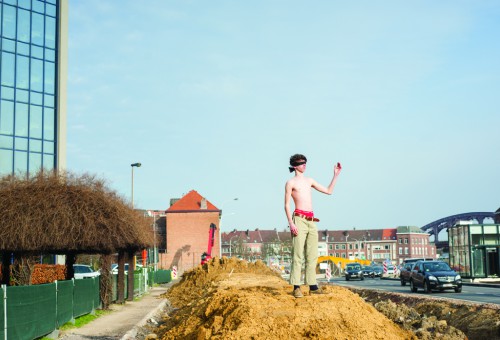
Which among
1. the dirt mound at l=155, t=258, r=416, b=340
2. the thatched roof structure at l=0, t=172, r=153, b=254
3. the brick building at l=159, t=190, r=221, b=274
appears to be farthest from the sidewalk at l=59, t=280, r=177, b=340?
the brick building at l=159, t=190, r=221, b=274

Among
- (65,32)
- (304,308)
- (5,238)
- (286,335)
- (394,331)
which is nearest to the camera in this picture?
(286,335)

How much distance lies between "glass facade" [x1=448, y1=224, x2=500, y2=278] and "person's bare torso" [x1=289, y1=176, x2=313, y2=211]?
4065cm

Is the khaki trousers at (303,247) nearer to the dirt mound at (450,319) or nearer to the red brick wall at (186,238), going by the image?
the dirt mound at (450,319)

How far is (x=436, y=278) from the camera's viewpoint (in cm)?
3316

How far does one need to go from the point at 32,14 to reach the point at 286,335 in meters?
47.2

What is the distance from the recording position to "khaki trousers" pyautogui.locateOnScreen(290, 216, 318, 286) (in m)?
9.65

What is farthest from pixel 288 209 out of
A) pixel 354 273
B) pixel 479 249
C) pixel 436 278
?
pixel 354 273

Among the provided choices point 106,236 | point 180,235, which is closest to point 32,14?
point 106,236

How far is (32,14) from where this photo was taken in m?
50.2

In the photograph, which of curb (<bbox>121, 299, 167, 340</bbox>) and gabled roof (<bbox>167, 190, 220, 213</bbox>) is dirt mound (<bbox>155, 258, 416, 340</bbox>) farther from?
gabled roof (<bbox>167, 190, 220, 213</bbox>)

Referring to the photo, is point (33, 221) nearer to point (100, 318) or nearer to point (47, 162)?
point (100, 318)

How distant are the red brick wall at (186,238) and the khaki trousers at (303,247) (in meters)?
100

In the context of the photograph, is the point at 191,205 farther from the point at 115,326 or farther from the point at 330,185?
the point at 330,185

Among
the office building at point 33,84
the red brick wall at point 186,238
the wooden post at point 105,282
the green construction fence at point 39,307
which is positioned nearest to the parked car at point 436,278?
the wooden post at point 105,282
